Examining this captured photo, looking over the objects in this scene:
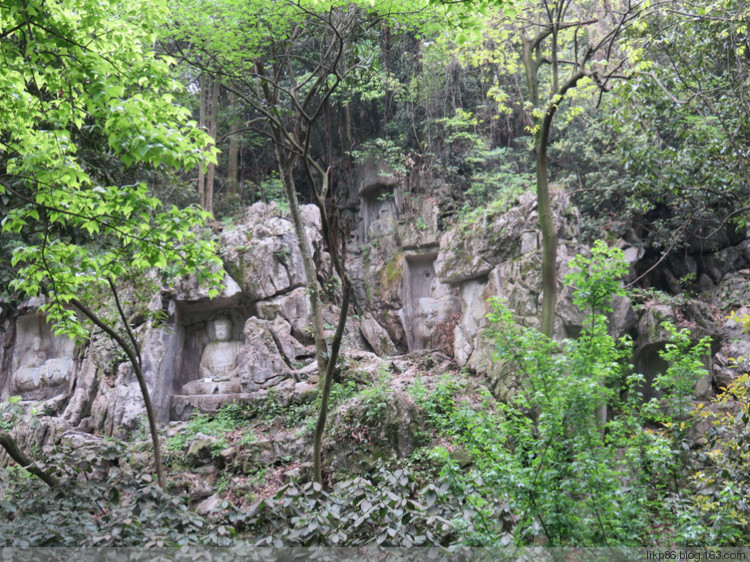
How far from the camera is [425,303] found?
15.7m

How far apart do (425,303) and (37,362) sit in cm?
1070

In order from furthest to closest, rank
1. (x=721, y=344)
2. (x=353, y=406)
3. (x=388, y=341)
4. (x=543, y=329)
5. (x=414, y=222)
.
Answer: (x=414, y=222) < (x=388, y=341) < (x=721, y=344) < (x=353, y=406) < (x=543, y=329)

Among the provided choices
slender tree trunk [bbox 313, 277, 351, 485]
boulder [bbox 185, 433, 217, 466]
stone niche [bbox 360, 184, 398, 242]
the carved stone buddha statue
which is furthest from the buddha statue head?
slender tree trunk [bbox 313, 277, 351, 485]

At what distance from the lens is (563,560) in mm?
2926

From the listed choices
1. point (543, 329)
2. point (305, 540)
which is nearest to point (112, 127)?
point (305, 540)

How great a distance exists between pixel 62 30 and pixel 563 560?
16.4ft

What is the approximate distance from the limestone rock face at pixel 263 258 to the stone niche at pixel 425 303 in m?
3.75

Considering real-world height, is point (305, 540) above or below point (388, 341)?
below

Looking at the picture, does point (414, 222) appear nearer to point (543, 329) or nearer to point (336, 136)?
point (336, 136)

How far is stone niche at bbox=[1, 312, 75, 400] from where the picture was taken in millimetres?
14086

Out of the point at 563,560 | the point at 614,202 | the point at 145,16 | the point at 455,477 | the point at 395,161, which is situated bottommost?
the point at 563,560

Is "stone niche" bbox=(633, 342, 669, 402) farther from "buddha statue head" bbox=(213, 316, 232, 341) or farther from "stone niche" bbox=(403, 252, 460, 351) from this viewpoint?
"buddha statue head" bbox=(213, 316, 232, 341)

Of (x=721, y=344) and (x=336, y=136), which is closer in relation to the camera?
(x=721, y=344)

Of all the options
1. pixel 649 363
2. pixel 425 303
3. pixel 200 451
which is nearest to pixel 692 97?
pixel 649 363
